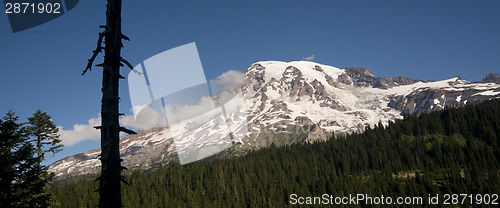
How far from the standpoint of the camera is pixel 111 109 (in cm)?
763

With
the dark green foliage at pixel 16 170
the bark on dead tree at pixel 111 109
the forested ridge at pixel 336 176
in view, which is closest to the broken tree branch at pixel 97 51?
the bark on dead tree at pixel 111 109

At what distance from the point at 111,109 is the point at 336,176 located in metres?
161

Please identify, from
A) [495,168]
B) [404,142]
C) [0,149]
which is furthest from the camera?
[404,142]

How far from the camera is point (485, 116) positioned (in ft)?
654

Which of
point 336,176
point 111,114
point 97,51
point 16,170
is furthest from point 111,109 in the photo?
point 336,176

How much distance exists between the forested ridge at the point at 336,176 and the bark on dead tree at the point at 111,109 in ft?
372

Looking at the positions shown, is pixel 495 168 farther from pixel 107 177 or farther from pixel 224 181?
pixel 107 177

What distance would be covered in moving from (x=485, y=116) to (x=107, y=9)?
244 m

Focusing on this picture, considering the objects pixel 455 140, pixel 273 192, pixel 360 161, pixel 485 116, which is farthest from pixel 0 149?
pixel 485 116

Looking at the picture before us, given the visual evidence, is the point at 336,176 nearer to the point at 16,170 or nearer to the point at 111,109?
the point at 16,170

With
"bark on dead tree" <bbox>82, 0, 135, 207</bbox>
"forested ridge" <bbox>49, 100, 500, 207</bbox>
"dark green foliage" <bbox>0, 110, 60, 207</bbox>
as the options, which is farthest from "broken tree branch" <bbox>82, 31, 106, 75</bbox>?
"forested ridge" <bbox>49, 100, 500, 207</bbox>

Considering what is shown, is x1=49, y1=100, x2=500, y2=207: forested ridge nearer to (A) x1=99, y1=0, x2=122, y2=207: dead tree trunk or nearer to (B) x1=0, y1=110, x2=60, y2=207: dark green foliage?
(B) x1=0, y1=110, x2=60, y2=207: dark green foliage

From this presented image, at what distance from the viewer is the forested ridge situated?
130 m

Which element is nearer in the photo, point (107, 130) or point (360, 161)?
point (107, 130)
